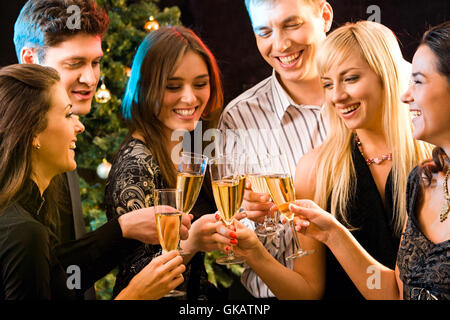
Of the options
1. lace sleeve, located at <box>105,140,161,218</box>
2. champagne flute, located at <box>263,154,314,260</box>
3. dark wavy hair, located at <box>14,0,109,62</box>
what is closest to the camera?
champagne flute, located at <box>263,154,314,260</box>

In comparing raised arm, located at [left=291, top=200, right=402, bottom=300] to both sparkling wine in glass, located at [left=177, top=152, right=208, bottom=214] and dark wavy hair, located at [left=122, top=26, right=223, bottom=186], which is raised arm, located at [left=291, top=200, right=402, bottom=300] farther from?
dark wavy hair, located at [left=122, top=26, right=223, bottom=186]

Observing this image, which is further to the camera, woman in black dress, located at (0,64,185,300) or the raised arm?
the raised arm

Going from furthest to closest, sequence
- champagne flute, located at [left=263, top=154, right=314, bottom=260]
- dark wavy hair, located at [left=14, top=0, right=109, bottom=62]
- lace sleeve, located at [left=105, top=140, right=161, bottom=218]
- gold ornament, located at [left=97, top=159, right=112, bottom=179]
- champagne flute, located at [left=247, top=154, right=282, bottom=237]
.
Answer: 1. gold ornament, located at [left=97, top=159, right=112, bottom=179]
2. dark wavy hair, located at [left=14, top=0, right=109, bottom=62]
3. lace sleeve, located at [left=105, top=140, right=161, bottom=218]
4. champagne flute, located at [left=247, top=154, right=282, bottom=237]
5. champagne flute, located at [left=263, top=154, right=314, bottom=260]

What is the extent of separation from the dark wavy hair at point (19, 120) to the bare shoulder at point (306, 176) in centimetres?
114

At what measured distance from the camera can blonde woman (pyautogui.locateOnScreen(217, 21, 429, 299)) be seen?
215 centimetres

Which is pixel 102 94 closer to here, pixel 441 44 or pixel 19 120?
pixel 19 120

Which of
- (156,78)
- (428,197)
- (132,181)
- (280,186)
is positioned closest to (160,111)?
(156,78)

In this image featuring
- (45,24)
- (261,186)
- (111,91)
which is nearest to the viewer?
(261,186)

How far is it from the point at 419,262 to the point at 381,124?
0.65 m

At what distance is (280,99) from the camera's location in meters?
2.52

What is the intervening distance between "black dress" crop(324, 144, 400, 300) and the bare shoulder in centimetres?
19

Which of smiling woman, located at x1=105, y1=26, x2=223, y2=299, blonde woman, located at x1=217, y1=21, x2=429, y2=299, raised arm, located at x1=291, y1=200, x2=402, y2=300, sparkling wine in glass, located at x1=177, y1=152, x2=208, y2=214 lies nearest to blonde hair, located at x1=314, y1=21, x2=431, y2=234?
blonde woman, located at x1=217, y1=21, x2=429, y2=299

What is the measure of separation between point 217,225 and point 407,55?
115cm

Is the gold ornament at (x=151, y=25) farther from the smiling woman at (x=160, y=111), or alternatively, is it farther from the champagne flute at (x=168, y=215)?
the champagne flute at (x=168, y=215)
